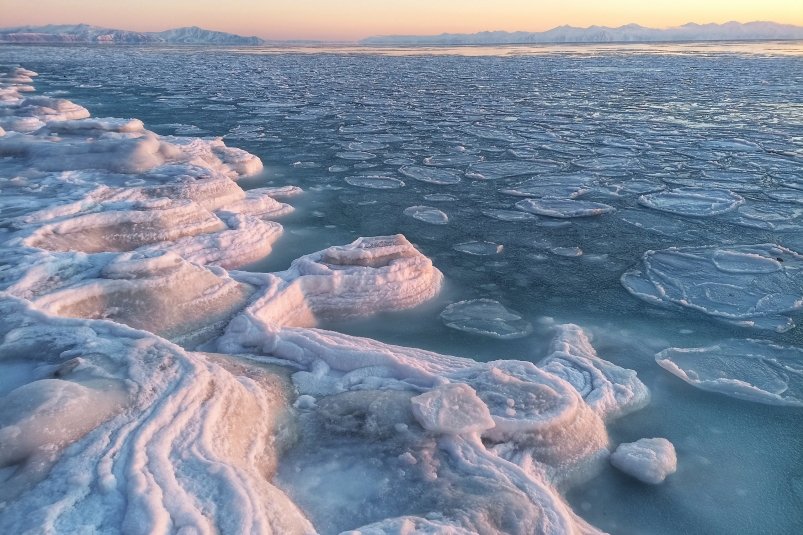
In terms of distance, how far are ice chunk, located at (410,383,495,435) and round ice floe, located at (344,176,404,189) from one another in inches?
191

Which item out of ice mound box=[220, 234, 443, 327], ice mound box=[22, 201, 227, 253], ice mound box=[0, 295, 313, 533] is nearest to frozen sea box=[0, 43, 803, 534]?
ice mound box=[220, 234, 443, 327]

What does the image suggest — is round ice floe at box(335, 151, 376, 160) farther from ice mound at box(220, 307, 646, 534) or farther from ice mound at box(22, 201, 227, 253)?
ice mound at box(220, 307, 646, 534)

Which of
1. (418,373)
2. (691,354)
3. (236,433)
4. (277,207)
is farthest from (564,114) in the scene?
(236,433)

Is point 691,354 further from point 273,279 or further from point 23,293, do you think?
point 23,293

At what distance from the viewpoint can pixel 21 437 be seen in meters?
2.17

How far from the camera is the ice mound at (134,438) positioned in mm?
1920

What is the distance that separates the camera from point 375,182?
7.60m

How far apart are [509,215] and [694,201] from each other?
7.50 feet

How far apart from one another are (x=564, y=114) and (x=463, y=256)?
9.27 m

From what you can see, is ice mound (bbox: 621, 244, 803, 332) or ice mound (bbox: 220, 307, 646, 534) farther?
ice mound (bbox: 621, 244, 803, 332)

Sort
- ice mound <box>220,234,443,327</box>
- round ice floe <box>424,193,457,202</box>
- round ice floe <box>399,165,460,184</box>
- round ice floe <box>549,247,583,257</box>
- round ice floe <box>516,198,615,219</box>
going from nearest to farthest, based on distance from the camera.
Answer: ice mound <box>220,234,443,327</box> → round ice floe <box>549,247,583,257</box> → round ice floe <box>516,198,615,219</box> → round ice floe <box>424,193,457,202</box> → round ice floe <box>399,165,460,184</box>

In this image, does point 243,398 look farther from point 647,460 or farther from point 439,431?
point 647,460

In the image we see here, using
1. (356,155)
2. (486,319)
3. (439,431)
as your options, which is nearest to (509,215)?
(486,319)

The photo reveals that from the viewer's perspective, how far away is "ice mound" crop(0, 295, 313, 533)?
1920 millimetres
